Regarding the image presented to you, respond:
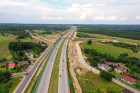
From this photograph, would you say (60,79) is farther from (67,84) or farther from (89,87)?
(89,87)

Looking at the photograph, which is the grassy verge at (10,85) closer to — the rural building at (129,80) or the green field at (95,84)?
the green field at (95,84)

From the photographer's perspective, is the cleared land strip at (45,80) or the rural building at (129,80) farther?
the rural building at (129,80)

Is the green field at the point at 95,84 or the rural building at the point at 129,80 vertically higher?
the rural building at the point at 129,80

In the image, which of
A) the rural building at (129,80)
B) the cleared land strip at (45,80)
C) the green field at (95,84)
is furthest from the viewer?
the rural building at (129,80)

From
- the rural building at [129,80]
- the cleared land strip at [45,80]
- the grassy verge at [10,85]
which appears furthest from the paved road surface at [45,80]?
the rural building at [129,80]

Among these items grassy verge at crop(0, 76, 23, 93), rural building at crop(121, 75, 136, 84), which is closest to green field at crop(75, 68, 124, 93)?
rural building at crop(121, 75, 136, 84)

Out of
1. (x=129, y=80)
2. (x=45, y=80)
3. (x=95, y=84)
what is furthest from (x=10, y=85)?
(x=129, y=80)

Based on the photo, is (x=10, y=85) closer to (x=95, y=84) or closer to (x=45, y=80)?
Result: (x=45, y=80)
